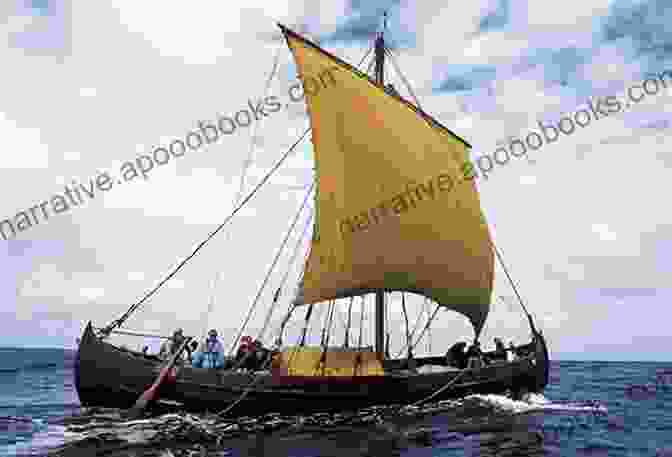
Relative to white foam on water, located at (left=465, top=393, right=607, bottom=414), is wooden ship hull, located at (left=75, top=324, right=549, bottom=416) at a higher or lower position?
higher

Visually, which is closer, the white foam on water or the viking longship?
the viking longship

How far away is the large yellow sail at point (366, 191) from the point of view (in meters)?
22.4

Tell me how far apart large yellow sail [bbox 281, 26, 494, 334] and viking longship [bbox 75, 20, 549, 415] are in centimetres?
4

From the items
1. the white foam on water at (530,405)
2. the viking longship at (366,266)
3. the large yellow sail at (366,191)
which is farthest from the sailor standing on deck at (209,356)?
the white foam on water at (530,405)

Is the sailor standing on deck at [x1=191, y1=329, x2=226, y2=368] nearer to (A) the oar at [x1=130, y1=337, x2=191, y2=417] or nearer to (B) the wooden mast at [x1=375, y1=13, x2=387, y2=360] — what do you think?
(A) the oar at [x1=130, y1=337, x2=191, y2=417]

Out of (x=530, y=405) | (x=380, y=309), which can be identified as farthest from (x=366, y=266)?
(x=530, y=405)

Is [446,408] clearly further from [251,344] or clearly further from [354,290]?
[251,344]

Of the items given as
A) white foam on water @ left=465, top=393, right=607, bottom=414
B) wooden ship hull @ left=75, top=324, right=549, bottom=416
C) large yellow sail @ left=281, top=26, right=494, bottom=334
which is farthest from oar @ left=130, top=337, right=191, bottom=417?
white foam on water @ left=465, top=393, right=607, bottom=414

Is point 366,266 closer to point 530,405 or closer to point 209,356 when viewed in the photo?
point 209,356

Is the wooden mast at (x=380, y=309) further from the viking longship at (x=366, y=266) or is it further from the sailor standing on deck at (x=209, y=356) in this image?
the sailor standing on deck at (x=209, y=356)

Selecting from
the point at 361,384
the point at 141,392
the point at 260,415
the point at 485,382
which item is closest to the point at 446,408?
the point at 485,382

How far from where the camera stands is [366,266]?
890 inches

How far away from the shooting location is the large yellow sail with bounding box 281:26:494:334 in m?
22.4

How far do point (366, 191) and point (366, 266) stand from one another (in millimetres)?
2824
